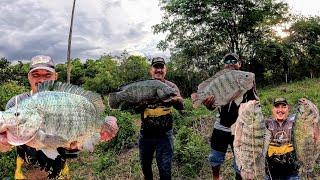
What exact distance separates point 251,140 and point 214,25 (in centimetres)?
2612

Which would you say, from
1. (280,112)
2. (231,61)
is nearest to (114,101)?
(231,61)

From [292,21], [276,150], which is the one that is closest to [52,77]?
[276,150]

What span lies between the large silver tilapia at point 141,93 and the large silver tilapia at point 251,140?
178 centimetres

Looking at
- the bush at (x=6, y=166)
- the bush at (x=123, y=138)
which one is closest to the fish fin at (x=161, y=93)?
the bush at (x=6, y=166)

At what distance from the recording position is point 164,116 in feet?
20.5

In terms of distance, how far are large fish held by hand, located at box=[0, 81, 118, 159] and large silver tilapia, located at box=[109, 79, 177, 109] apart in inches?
66.7

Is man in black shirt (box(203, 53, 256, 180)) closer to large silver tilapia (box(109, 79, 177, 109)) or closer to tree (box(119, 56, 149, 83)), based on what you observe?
large silver tilapia (box(109, 79, 177, 109))

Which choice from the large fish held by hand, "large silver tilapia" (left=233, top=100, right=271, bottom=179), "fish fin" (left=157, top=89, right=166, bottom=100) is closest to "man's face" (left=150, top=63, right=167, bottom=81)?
"fish fin" (left=157, top=89, right=166, bottom=100)

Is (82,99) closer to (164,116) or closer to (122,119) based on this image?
(164,116)

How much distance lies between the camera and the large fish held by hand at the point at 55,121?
3943 millimetres

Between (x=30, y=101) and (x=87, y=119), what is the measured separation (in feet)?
1.66

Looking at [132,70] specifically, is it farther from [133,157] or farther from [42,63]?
[42,63]

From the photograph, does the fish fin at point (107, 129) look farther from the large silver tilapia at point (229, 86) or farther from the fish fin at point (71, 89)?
the large silver tilapia at point (229, 86)

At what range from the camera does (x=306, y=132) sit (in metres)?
4.79
